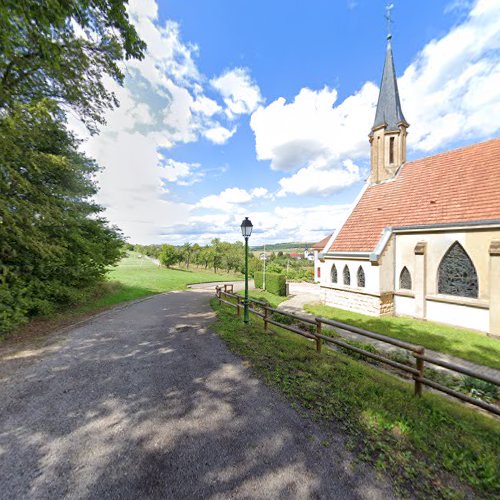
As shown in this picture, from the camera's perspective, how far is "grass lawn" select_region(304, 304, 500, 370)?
805 centimetres

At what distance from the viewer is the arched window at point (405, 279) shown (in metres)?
13.0

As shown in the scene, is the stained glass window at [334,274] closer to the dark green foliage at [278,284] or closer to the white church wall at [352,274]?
the white church wall at [352,274]

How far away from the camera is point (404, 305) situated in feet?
42.5

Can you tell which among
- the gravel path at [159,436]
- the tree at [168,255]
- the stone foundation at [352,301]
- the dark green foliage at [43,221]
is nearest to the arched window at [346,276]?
the stone foundation at [352,301]

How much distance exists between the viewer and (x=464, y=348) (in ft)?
28.0

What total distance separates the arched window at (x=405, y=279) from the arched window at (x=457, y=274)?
1.46 m

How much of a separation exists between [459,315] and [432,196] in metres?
6.80

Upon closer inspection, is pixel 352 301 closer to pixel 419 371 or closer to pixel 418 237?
pixel 418 237

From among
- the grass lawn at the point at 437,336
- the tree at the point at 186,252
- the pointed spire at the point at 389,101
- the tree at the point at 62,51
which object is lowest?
the grass lawn at the point at 437,336

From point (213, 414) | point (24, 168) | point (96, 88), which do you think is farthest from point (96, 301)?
point (213, 414)

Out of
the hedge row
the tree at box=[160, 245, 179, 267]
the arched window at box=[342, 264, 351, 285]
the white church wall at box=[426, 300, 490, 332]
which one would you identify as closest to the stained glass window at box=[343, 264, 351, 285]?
the arched window at box=[342, 264, 351, 285]

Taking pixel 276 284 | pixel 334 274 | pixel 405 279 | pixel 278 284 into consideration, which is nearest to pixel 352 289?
pixel 334 274

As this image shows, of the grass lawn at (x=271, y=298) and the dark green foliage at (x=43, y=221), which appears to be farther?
the grass lawn at (x=271, y=298)

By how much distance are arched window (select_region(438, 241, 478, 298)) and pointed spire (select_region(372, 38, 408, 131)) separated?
1139 centimetres
